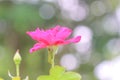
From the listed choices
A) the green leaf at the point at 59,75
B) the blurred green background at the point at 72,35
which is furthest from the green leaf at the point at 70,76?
the blurred green background at the point at 72,35

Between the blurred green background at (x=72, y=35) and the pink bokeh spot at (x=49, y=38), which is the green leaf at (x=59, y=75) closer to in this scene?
the pink bokeh spot at (x=49, y=38)

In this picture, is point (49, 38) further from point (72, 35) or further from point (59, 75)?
point (72, 35)

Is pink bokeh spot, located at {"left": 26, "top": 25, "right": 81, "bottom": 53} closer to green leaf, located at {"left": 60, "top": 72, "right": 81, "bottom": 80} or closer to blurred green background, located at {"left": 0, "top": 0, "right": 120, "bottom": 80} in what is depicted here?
green leaf, located at {"left": 60, "top": 72, "right": 81, "bottom": 80}

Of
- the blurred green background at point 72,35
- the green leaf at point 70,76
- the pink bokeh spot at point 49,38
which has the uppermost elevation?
the blurred green background at point 72,35

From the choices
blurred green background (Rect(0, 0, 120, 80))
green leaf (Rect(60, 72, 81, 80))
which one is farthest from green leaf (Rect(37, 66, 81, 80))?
blurred green background (Rect(0, 0, 120, 80))

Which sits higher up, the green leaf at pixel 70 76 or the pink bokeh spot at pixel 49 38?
the pink bokeh spot at pixel 49 38

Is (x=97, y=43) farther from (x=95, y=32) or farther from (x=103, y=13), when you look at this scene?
(x=103, y=13)

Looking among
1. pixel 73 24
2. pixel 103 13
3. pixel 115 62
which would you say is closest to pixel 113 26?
pixel 103 13

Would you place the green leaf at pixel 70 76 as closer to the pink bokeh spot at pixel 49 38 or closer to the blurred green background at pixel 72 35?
the pink bokeh spot at pixel 49 38

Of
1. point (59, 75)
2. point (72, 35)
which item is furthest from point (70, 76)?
point (72, 35)

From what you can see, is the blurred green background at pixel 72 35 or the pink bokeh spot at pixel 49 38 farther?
the blurred green background at pixel 72 35
